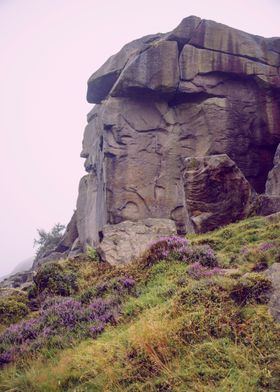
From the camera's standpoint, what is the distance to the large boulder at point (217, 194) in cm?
1898

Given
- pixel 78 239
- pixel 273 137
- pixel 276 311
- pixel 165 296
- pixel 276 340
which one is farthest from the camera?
pixel 78 239

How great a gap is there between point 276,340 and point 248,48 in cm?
3125

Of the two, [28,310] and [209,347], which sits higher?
[209,347]

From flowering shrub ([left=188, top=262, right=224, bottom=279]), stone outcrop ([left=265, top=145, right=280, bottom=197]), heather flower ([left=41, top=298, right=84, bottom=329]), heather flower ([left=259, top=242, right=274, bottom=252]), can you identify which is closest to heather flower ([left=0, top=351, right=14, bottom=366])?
heather flower ([left=41, top=298, right=84, bottom=329])

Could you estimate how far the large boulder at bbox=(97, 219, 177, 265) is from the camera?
16.1 metres

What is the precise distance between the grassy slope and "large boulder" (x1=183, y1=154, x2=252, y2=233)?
10.2 metres

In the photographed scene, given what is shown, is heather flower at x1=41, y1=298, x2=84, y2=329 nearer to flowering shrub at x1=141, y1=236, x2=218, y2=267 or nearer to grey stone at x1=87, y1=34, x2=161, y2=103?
flowering shrub at x1=141, y1=236, x2=218, y2=267

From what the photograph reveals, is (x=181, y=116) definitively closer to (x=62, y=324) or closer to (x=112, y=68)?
(x=112, y=68)

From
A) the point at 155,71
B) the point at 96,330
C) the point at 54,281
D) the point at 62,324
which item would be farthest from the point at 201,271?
the point at 155,71

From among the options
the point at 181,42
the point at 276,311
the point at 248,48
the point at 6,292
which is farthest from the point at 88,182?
the point at 276,311

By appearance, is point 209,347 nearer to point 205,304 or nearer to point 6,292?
point 205,304

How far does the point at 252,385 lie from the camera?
521 cm

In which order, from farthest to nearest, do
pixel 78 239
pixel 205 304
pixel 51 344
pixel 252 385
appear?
pixel 78 239 → pixel 51 344 → pixel 205 304 → pixel 252 385

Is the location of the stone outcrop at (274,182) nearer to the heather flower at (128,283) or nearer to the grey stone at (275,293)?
the heather flower at (128,283)
